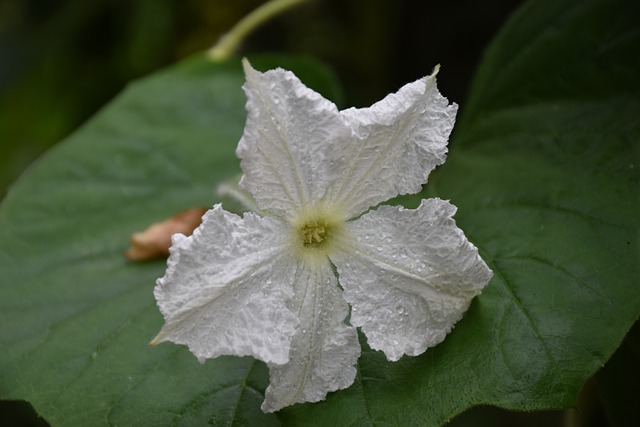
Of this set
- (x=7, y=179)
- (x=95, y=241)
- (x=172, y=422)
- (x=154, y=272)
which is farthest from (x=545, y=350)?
(x=7, y=179)

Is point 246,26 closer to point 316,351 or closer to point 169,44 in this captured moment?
point 169,44

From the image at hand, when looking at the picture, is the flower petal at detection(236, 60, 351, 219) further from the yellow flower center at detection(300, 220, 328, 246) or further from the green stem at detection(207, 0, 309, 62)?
the green stem at detection(207, 0, 309, 62)

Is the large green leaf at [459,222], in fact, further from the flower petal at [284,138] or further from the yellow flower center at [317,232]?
the flower petal at [284,138]

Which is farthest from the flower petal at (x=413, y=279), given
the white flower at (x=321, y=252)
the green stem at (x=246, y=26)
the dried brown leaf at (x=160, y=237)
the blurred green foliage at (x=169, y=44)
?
the blurred green foliage at (x=169, y=44)

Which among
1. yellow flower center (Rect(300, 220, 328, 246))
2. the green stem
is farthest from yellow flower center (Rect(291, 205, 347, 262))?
the green stem

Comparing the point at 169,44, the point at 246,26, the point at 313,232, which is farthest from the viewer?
the point at 169,44

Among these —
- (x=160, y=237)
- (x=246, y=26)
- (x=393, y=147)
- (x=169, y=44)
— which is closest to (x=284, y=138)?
(x=393, y=147)
